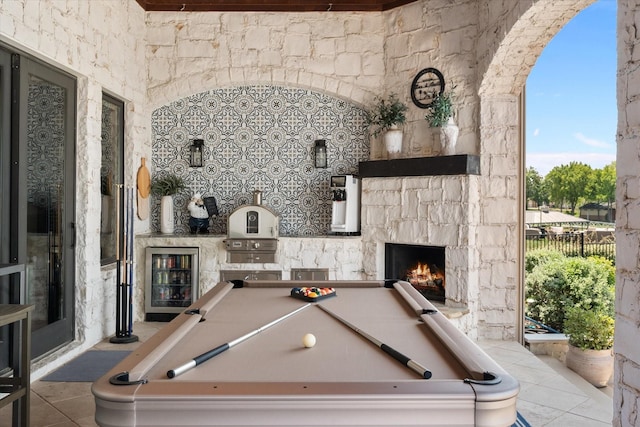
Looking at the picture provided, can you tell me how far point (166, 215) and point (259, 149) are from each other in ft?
4.49

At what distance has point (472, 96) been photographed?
17.7ft

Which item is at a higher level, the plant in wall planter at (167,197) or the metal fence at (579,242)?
the plant in wall planter at (167,197)

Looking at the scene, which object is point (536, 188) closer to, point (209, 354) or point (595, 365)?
point (595, 365)

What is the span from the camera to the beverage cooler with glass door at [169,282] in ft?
19.3

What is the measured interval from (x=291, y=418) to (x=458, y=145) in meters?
4.46

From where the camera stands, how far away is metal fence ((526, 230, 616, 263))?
522 centimetres

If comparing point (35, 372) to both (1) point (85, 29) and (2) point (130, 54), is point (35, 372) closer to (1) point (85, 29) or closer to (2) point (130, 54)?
(1) point (85, 29)

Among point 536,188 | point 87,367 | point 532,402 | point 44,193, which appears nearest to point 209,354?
point 532,402

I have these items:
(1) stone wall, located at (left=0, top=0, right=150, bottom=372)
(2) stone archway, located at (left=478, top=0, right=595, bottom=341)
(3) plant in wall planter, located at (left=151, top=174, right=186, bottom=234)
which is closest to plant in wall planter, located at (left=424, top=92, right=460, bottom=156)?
(2) stone archway, located at (left=478, top=0, right=595, bottom=341)

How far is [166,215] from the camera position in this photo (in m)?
6.18

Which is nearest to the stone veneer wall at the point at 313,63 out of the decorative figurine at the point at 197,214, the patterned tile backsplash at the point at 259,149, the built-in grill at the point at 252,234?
the patterned tile backsplash at the point at 259,149

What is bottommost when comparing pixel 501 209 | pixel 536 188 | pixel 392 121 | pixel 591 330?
pixel 591 330

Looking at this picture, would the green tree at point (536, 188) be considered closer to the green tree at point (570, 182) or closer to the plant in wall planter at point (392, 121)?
the green tree at point (570, 182)

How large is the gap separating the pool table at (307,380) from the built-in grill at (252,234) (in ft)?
11.0
